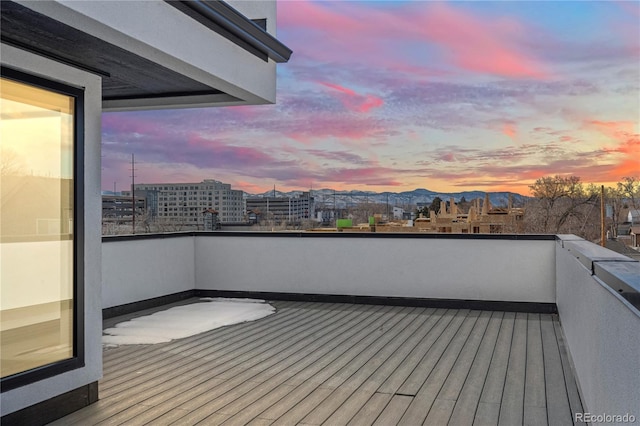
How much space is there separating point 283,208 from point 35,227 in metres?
7.40

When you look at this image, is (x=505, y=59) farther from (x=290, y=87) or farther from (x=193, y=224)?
(x=193, y=224)

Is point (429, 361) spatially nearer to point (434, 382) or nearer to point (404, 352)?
point (404, 352)

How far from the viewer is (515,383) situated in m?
4.00

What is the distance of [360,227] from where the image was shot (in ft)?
26.5

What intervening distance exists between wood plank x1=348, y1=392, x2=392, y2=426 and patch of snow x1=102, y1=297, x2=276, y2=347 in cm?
246

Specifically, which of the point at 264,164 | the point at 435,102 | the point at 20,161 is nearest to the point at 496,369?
the point at 20,161

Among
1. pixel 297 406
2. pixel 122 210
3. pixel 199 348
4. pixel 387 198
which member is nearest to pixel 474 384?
pixel 297 406

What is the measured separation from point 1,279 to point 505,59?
15997 mm

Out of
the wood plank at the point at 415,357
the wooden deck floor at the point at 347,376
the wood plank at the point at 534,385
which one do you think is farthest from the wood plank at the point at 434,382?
the wood plank at the point at 534,385

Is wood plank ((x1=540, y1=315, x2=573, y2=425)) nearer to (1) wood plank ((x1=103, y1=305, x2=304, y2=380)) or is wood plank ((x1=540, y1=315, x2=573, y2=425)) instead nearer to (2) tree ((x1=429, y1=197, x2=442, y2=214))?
(1) wood plank ((x1=103, y1=305, x2=304, y2=380))

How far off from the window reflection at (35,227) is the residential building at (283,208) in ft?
17.5

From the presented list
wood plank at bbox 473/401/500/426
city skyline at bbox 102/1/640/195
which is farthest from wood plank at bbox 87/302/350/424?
city skyline at bbox 102/1/640/195

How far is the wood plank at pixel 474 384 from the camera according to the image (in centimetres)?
335

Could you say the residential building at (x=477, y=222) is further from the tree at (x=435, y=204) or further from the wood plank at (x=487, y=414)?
the wood plank at (x=487, y=414)
